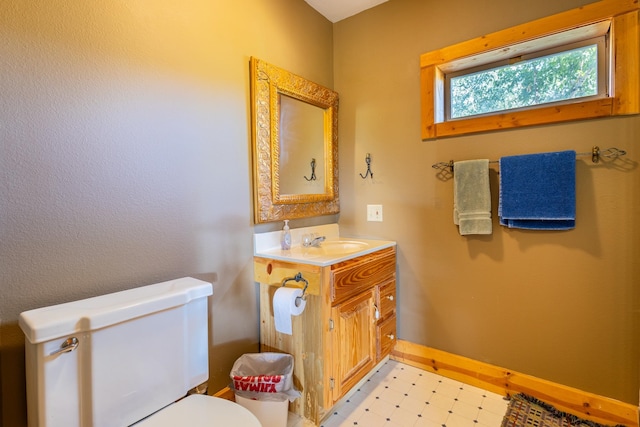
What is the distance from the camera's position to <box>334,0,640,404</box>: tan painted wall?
5.09 feet

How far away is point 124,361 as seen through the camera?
1.04 metres

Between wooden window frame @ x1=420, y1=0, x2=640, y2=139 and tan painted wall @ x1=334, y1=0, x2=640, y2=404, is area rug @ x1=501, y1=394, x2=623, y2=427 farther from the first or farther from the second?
wooden window frame @ x1=420, y1=0, x2=640, y2=139

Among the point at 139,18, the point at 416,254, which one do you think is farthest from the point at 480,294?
the point at 139,18

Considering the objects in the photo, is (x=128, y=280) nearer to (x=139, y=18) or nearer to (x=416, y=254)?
(x=139, y=18)

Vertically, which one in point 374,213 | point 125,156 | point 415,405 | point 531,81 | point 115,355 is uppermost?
point 531,81

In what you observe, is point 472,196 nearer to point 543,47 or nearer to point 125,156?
point 543,47

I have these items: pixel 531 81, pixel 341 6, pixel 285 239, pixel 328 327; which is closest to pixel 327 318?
pixel 328 327

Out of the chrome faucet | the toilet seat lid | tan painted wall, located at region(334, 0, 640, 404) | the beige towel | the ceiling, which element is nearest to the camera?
the toilet seat lid

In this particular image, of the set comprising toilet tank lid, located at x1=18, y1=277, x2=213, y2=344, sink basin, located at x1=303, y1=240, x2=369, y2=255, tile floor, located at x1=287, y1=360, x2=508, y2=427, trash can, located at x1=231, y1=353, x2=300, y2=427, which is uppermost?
sink basin, located at x1=303, y1=240, x2=369, y2=255

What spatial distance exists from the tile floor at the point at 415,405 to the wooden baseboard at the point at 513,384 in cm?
6

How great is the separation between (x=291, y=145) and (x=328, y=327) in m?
1.17

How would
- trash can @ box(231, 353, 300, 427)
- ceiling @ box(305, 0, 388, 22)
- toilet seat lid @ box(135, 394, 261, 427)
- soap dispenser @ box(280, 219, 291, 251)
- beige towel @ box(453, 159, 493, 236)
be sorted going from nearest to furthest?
toilet seat lid @ box(135, 394, 261, 427) < trash can @ box(231, 353, 300, 427) < beige towel @ box(453, 159, 493, 236) < soap dispenser @ box(280, 219, 291, 251) < ceiling @ box(305, 0, 388, 22)

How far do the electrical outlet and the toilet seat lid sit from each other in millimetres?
1534

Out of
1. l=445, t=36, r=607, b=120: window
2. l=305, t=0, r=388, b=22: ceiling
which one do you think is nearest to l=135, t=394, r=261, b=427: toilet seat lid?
l=445, t=36, r=607, b=120: window
